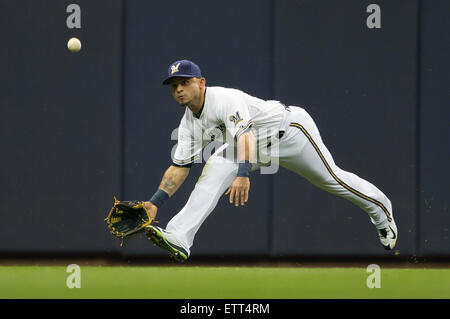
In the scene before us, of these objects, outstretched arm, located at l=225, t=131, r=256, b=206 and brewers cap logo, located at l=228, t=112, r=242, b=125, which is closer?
outstretched arm, located at l=225, t=131, r=256, b=206

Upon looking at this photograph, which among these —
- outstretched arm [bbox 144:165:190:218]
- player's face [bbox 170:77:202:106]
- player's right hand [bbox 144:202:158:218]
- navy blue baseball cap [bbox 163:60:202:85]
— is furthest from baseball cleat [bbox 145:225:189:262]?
navy blue baseball cap [bbox 163:60:202:85]

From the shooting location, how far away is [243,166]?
11.4 ft

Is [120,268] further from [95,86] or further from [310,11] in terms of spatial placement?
[310,11]

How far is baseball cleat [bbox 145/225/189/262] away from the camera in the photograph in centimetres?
361

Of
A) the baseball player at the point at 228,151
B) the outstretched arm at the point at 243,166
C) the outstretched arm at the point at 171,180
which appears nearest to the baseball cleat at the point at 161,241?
the baseball player at the point at 228,151

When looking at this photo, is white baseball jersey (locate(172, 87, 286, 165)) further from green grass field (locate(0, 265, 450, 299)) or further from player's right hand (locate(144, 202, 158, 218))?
green grass field (locate(0, 265, 450, 299))

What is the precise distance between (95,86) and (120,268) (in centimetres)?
168

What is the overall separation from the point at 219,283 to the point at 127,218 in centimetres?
117

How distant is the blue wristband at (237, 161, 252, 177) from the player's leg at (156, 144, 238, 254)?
0.45 metres

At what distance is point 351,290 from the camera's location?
443 cm

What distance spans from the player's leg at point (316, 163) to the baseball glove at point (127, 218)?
3.46ft

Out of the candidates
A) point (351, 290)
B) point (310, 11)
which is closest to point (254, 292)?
point (351, 290)

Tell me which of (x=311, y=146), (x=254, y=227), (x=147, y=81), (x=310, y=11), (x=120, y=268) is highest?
(x=310, y=11)

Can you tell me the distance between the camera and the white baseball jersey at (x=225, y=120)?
3.68 m
